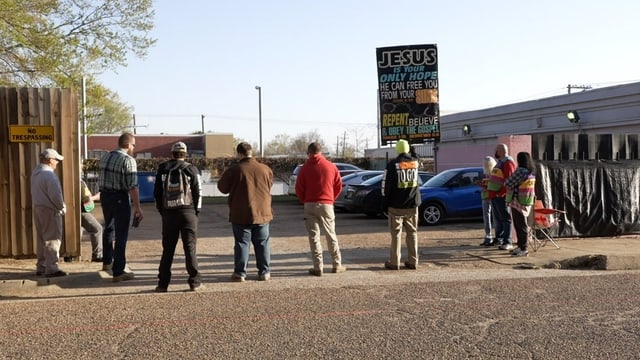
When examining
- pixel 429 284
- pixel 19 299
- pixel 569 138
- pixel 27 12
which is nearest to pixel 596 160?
pixel 569 138

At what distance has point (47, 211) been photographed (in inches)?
349

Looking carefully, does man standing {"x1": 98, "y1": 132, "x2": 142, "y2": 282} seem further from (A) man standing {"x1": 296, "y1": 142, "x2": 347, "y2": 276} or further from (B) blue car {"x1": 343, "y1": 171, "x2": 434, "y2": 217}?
(B) blue car {"x1": 343, "y1": 171, "x2": 434, "y2": 217}

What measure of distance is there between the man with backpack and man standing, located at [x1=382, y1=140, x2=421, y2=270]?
10.2ft

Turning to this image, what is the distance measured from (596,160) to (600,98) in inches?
360

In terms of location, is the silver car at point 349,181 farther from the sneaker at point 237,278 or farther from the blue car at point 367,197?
the sneaker at point 237,278

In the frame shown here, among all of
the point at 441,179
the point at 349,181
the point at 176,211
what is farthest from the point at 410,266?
the point at 349,181

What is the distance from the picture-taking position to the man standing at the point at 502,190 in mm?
11609

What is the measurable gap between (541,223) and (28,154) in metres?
8.68

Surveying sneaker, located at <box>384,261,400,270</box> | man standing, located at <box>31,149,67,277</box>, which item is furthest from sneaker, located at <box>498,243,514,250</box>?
man standing, located at <box>31,149,67,277</box>

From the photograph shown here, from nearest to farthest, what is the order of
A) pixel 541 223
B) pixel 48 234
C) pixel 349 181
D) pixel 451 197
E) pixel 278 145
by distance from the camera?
pixel 48 234 → pixel 541 223 → pixel 451 197 → pixel 349 181 → pixel 278 145

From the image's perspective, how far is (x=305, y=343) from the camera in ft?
19.4

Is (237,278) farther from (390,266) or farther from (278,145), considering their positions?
(278,145)

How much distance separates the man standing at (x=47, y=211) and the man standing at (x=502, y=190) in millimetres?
7259

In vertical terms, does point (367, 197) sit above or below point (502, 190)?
below
